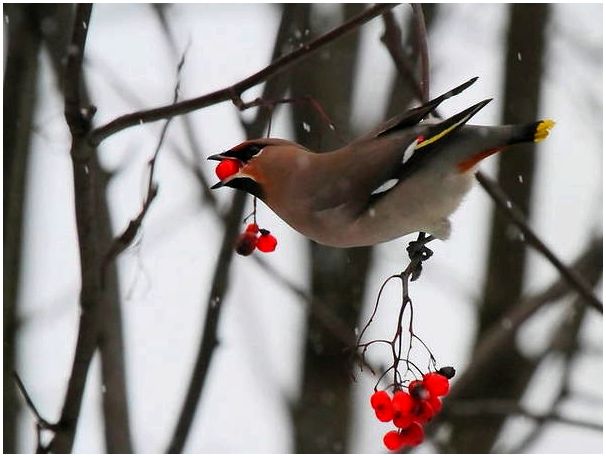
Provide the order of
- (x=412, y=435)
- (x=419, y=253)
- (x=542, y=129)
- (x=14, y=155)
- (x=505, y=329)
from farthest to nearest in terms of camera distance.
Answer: (x=505, y=329) → (x=14, y=155) → (x=419, y=253) → (x=412, y=435) → (x=542, y=129)

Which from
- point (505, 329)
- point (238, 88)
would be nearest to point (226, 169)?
point (238, 88)

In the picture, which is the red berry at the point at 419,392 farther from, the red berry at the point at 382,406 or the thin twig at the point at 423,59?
the thin twig at the point at 423,59

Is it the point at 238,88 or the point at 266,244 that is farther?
the point at 266,244

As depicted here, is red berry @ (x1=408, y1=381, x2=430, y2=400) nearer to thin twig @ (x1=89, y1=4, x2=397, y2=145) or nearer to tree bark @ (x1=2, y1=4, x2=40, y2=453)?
thin twig @ (x1=89, y1=4, x2=397, y2=145)

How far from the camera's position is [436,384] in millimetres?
2635

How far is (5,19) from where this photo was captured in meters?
4.35

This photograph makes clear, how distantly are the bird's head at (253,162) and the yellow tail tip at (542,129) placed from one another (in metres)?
0.68

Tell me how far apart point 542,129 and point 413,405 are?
2.55 feet

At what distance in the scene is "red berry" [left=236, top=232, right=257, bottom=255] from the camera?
2.88 metres

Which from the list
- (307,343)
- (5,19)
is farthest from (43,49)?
(307,343)

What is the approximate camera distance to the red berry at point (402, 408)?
2629mm

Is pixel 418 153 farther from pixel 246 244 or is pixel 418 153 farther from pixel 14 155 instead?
pixel 14 155

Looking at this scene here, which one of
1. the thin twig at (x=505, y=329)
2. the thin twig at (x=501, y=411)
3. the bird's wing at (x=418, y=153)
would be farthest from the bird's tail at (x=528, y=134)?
the thin twig at (x=505, y=329)

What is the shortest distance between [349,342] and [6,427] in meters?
1.42
